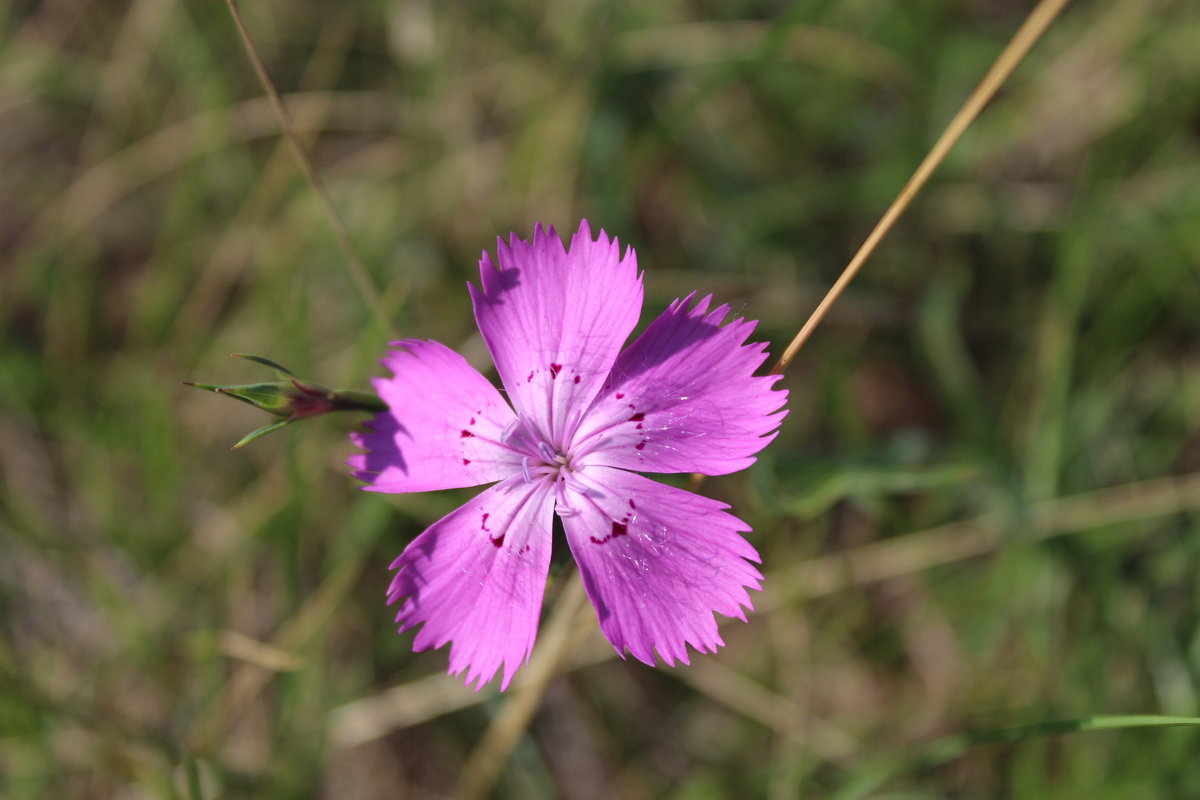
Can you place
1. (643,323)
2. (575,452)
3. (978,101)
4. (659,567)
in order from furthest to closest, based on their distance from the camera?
(643,323) → (575,452) → (659,567) → (978,101)

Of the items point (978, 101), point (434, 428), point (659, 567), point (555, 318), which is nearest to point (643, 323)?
point (555, 318)

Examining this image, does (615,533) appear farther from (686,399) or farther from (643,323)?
(643,323)

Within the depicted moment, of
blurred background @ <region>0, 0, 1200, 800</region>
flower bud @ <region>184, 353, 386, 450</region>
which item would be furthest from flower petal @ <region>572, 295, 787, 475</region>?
blurred background @ <region>0, 0, 1200, 800</region>

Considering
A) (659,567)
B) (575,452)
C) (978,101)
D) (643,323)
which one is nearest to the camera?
(978,101)

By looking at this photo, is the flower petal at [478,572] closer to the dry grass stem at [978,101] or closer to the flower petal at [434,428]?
the flower petal at [434,428]

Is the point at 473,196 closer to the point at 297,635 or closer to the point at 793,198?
the point at 793,198

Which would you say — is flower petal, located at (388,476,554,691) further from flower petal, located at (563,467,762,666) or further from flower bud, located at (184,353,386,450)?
flower bud, located at (184,353,386,450)
